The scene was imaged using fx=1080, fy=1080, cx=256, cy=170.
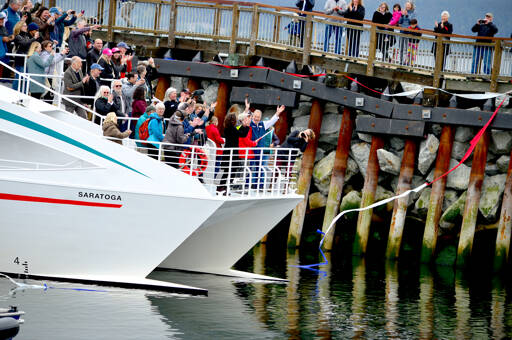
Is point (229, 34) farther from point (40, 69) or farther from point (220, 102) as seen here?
point (40, 69)

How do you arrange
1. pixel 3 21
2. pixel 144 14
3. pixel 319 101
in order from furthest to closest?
pixel 144 14
pixel 319 101
pixel 3 21

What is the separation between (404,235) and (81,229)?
414 inches

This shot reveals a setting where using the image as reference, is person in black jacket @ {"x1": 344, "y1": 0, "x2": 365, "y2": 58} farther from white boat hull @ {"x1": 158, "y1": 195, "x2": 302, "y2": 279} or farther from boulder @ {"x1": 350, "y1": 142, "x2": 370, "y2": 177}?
white boat hull @ {"x1": 158, "y1": 195, "x2": 302, "y2": 279}

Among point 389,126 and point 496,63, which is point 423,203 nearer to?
point 389,126

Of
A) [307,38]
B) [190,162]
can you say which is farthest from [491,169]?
[190,162]

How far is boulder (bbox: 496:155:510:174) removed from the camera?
25.0 meters

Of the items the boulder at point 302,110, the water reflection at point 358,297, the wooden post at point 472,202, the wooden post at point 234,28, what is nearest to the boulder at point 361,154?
the boulder at point 302,110

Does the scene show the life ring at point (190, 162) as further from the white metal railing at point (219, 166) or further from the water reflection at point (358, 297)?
the water reflection at point (358, 297)

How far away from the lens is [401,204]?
82.5 feet

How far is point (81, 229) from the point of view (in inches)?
725

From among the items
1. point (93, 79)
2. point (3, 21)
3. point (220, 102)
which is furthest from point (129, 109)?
point (220, 102)

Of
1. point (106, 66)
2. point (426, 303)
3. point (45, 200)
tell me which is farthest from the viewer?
point (106, 66)

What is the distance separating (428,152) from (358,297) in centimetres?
620

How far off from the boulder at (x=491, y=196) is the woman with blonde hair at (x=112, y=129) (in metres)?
9.73
